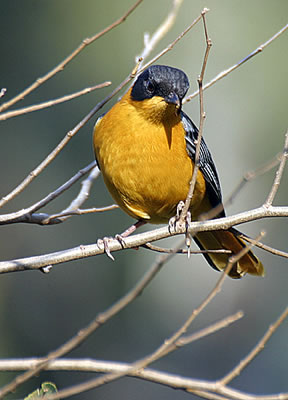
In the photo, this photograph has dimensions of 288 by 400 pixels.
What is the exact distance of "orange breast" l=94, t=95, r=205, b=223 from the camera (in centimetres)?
420

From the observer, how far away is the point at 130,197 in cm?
429

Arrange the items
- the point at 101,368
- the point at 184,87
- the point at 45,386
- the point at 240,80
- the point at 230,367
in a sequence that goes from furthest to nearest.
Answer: the point at 240,80 → the point at 230,367 → the point at 184,87 → the point at 45,386 → the point at 101,368

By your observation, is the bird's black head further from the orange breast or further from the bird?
the orange breast

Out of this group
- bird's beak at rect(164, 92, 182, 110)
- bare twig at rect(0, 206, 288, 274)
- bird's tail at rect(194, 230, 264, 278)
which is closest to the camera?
bare twig at rect(0, 206, 288, 274)

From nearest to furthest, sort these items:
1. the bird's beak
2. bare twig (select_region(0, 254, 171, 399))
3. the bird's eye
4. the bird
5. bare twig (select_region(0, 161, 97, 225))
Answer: bare twig (select_region(0, 254, 171, 399))
bare twig (select_region(0, 161, 97, 225))
the bird's beak
the bird
the bird's eye

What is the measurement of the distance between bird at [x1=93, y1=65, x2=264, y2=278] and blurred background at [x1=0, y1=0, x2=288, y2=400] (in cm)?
493

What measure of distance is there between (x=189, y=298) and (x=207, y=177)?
18.4 ft

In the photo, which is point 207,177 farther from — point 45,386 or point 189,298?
point 189,298

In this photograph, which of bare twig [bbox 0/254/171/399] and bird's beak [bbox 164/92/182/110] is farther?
bird's beak [bbox 164/92/182/110]

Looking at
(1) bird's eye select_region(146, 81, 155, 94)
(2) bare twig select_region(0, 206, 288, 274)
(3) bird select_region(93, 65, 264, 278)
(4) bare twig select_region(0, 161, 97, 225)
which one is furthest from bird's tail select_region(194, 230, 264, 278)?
(4) bare twig select_region(0, 161, 97, 225)

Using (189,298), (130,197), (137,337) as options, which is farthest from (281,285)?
(130,197)

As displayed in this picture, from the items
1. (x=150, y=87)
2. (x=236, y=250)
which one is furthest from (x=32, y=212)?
(x=236, y=250)

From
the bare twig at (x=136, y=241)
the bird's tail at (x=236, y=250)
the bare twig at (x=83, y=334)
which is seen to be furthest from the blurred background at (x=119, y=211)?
the bare twig at (x=83, y=334)

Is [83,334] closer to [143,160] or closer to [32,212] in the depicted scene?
[32,212]
